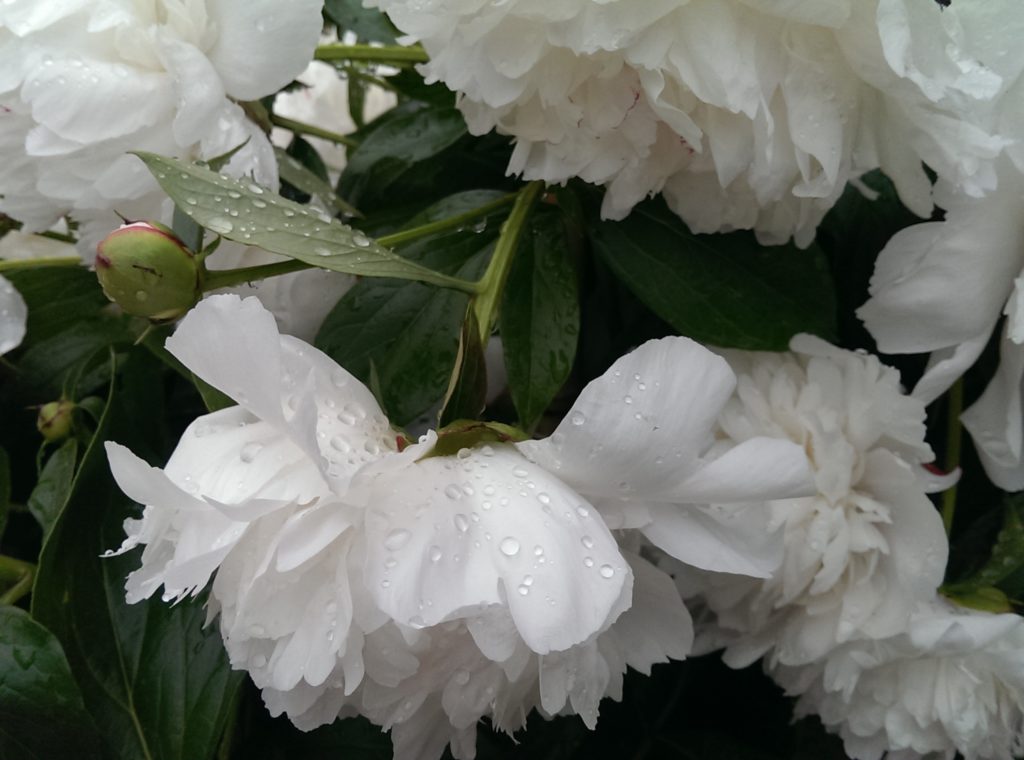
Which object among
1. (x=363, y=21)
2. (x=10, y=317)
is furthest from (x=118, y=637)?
(x=363, y=21)

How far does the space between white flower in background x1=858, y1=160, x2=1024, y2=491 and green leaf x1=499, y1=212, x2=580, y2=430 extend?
145mm

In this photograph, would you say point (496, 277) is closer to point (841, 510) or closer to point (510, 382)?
point (510, 382)

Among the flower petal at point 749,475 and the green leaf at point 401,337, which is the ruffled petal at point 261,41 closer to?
the green leaf at point 401,337

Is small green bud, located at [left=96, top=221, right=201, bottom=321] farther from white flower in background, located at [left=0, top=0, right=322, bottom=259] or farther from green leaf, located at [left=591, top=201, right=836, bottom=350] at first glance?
green leaf, located at [left=591, top=201, right=836, bottom=350]

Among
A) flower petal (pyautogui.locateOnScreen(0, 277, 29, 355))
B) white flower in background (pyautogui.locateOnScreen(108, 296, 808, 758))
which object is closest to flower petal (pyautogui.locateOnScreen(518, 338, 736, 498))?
white flower in background (pyautogui.locateOnScreen(108, 296, 808, 758))

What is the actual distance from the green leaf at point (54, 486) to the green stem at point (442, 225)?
198mm

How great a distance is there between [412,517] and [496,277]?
0.42 feet

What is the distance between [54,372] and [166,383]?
94 mm

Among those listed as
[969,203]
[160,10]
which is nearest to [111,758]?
[160,10]

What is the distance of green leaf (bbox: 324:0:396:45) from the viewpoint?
59 centimetres

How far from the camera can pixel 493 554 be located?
0.29 m

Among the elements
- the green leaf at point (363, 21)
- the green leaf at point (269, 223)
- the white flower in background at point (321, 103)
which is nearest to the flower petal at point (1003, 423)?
the green leaf at point (269, 223)

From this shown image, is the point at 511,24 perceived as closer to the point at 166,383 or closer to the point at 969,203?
the point at 969,203

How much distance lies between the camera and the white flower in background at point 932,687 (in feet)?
1.46
